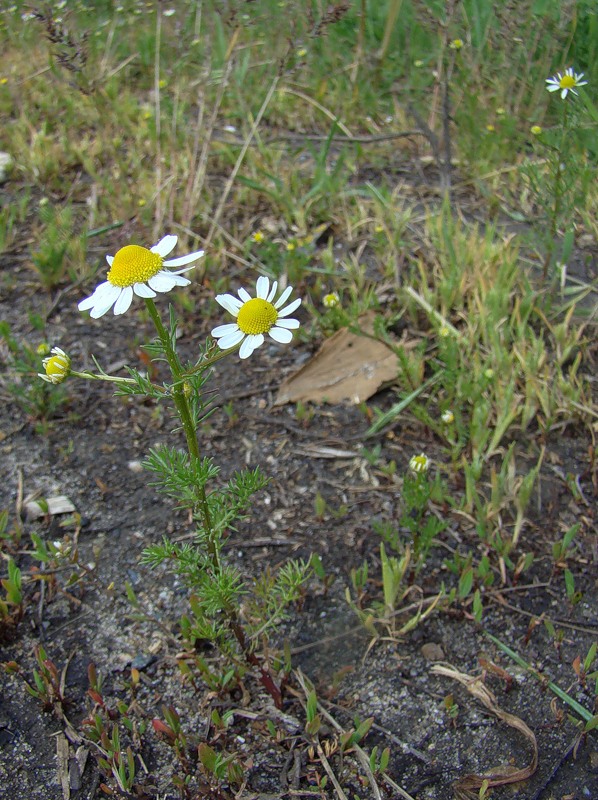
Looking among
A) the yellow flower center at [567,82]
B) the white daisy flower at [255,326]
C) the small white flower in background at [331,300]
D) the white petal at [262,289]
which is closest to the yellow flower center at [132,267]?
the white daisy flower at [255,326]

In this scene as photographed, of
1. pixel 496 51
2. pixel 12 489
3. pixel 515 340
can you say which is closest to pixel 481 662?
pixel 515 340

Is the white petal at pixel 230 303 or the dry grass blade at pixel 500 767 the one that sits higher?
the white petal at pixel 230 303

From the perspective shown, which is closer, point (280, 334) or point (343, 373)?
point (280, 334)

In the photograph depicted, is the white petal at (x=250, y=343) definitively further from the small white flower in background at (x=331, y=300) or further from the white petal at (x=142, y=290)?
the small white flower in background at (x=331, y=300)

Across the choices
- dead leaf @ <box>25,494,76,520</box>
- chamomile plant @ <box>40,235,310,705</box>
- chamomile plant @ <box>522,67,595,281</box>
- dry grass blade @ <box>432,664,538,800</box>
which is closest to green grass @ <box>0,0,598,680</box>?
chamomile plant @ <box>522,67,595,281</box>

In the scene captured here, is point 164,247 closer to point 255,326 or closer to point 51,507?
point 255,326

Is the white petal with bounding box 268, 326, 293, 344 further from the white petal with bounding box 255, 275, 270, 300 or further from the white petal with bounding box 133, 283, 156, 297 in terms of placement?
the white petal with bounding box 133, 283, 156, 297

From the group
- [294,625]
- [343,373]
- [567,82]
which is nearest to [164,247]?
[294,625]
